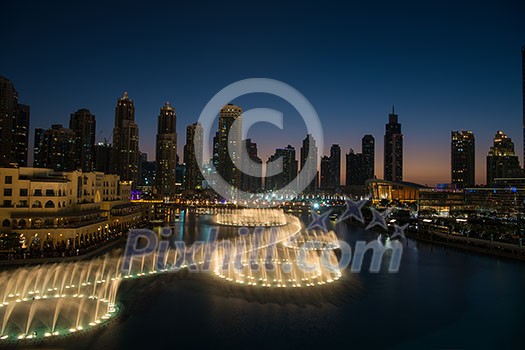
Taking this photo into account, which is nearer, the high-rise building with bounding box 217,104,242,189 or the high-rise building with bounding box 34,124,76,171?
the high-rise building with bounding box 34,124,76,171

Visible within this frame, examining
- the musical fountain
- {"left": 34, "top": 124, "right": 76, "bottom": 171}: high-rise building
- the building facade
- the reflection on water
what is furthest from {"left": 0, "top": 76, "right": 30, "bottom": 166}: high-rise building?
the reflection on water

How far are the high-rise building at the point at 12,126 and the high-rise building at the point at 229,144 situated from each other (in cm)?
7559

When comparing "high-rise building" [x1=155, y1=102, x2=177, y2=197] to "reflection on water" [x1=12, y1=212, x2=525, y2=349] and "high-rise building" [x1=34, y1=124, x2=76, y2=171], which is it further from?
"reflection on water" [x1=12, y1=212, x2=525, y2=349]

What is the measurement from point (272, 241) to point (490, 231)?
19.4 meters

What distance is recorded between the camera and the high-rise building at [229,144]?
155750 mm

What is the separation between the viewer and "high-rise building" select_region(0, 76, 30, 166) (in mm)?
79250

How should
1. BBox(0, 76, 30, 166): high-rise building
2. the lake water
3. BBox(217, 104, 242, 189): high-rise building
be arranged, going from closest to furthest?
1. the lake water
2. BBox(0, 76, 30, 166): high-rise building
3. BBox(217, 104, 242, 189): high-rise building

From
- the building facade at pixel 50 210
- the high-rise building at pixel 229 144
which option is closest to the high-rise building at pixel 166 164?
the high-rise building at pixel 229 144

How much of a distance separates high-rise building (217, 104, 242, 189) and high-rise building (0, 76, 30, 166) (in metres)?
75.6

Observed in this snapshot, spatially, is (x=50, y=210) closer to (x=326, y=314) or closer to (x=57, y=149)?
(x=326, y=314)

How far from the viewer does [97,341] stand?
38.0 feet

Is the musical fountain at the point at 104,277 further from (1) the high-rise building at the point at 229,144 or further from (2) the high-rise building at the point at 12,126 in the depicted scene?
(1) the high-rise building at the point at 229,144

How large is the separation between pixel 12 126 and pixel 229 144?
281 ft

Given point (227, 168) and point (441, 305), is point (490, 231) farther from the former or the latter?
point (227, 168)
